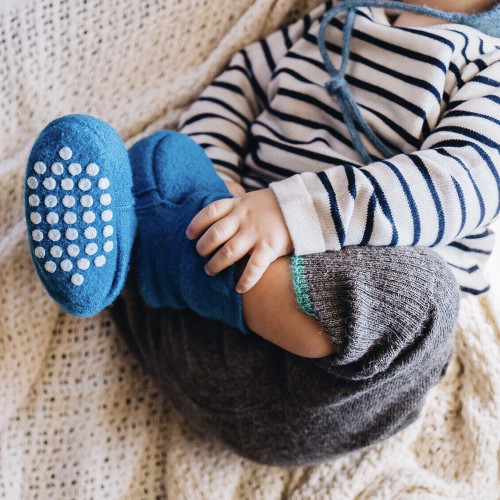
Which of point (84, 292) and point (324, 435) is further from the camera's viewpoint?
point (324, 435)

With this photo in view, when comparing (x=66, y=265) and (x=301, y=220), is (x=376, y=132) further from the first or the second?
(x=66, y=265)

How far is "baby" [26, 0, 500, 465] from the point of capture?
2.00 ft

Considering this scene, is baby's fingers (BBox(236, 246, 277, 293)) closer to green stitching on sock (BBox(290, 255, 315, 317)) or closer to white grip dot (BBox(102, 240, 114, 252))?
green stitching on sock (BBox(290, 255, 315, 317))

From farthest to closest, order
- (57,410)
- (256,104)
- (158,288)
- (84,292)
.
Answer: (256,104), (57,410), (158,288), (84,292)

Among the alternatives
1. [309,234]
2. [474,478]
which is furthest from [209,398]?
[474,478]

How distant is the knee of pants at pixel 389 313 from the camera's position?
0.62 meters

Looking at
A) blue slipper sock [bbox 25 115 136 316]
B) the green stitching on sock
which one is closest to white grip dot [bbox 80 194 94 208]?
blue slipper sock [bbox 25 115 136 316]

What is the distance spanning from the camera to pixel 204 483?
2.72ft

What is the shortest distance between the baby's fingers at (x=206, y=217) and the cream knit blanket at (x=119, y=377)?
0.27 meters

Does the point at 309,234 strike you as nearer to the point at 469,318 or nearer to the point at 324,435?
the point at 324,435

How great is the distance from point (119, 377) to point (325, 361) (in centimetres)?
34

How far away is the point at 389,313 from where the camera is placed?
2.05ft

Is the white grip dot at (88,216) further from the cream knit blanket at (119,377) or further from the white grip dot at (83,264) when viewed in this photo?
the cream knit blanket at (119,377)

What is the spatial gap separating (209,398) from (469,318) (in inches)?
16.6
